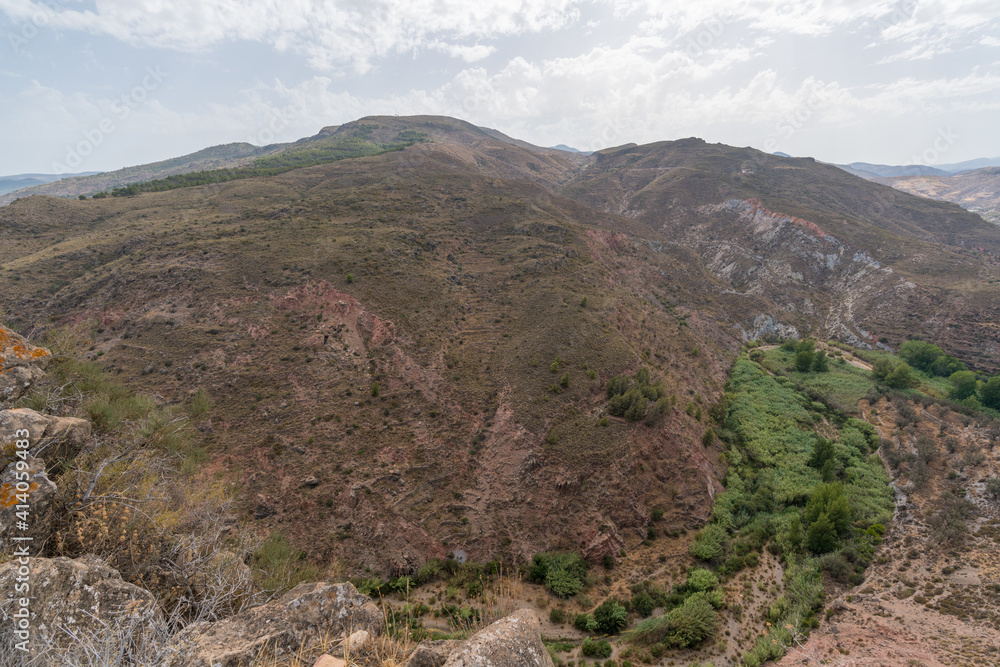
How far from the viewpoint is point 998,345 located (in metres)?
43.5

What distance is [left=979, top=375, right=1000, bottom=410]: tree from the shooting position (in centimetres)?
3506

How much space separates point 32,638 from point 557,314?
3538 centimetres

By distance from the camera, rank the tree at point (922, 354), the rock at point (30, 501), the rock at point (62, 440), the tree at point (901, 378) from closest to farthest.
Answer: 1. the rock at point (30, 501)
2. the rock at point (62, 440)
3. the tree at point (901, 378)
4. the tree at point (922, 354)

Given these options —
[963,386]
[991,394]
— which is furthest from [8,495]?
[963,386]

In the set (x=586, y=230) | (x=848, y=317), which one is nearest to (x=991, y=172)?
(x=848, y=317)

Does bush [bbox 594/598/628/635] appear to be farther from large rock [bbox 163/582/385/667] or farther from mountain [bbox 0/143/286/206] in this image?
mountain [bbox 0/143/286/206]

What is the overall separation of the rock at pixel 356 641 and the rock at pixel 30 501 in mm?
6300

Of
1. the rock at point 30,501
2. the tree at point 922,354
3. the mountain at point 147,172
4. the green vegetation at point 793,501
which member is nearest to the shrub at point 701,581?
the green vegetation at point 793,501

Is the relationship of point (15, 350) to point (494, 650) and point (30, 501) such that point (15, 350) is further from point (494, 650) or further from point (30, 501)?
point (494, 650)

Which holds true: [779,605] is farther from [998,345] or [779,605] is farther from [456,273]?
[998,345]

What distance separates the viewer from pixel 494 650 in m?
5.33

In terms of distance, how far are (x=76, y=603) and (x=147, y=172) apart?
230527 millimetres

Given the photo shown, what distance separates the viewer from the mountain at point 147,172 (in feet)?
470

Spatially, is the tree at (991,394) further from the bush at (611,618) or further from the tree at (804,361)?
the bush at (611,618)
